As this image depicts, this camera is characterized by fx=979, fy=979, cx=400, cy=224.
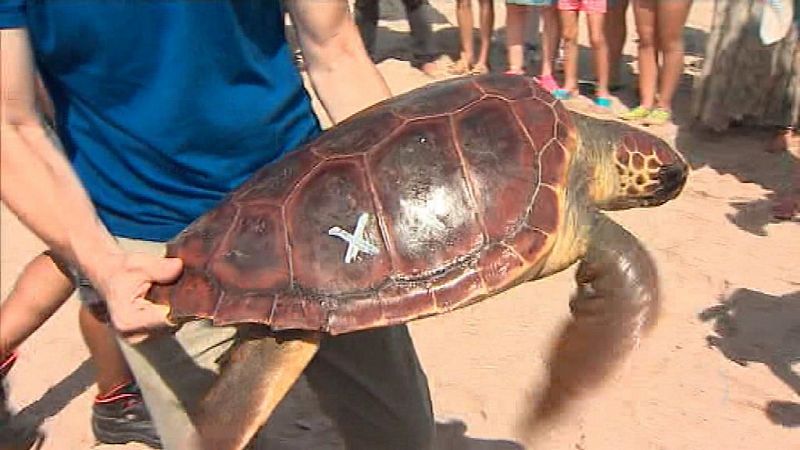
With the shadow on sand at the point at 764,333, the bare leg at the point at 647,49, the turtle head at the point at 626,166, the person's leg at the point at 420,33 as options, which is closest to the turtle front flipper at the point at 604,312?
the turtle head at the point at 626,166

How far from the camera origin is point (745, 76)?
4371 mm

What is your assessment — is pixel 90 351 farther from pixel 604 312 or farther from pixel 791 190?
pixel 791 190

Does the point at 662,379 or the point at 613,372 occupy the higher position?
the point at 613,372

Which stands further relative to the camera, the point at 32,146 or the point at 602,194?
the point at 602,194

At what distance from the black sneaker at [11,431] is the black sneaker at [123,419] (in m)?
0.19

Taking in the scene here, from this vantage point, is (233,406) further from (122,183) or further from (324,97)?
(324,97)

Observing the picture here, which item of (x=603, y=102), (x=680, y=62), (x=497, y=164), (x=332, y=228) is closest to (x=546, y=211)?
(x=497, y=164)

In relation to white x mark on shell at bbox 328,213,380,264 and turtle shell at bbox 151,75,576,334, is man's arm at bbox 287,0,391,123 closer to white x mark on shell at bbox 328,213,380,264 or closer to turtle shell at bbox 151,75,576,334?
turtle shell at bbox 151,75,576,334

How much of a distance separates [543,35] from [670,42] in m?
0.80

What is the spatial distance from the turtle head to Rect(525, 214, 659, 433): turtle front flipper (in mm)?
88

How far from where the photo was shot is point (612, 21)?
4945 mm

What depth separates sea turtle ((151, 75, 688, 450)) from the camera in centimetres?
155

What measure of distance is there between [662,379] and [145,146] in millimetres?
1810

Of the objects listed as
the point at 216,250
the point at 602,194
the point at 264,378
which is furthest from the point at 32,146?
A: the point at 602,194
